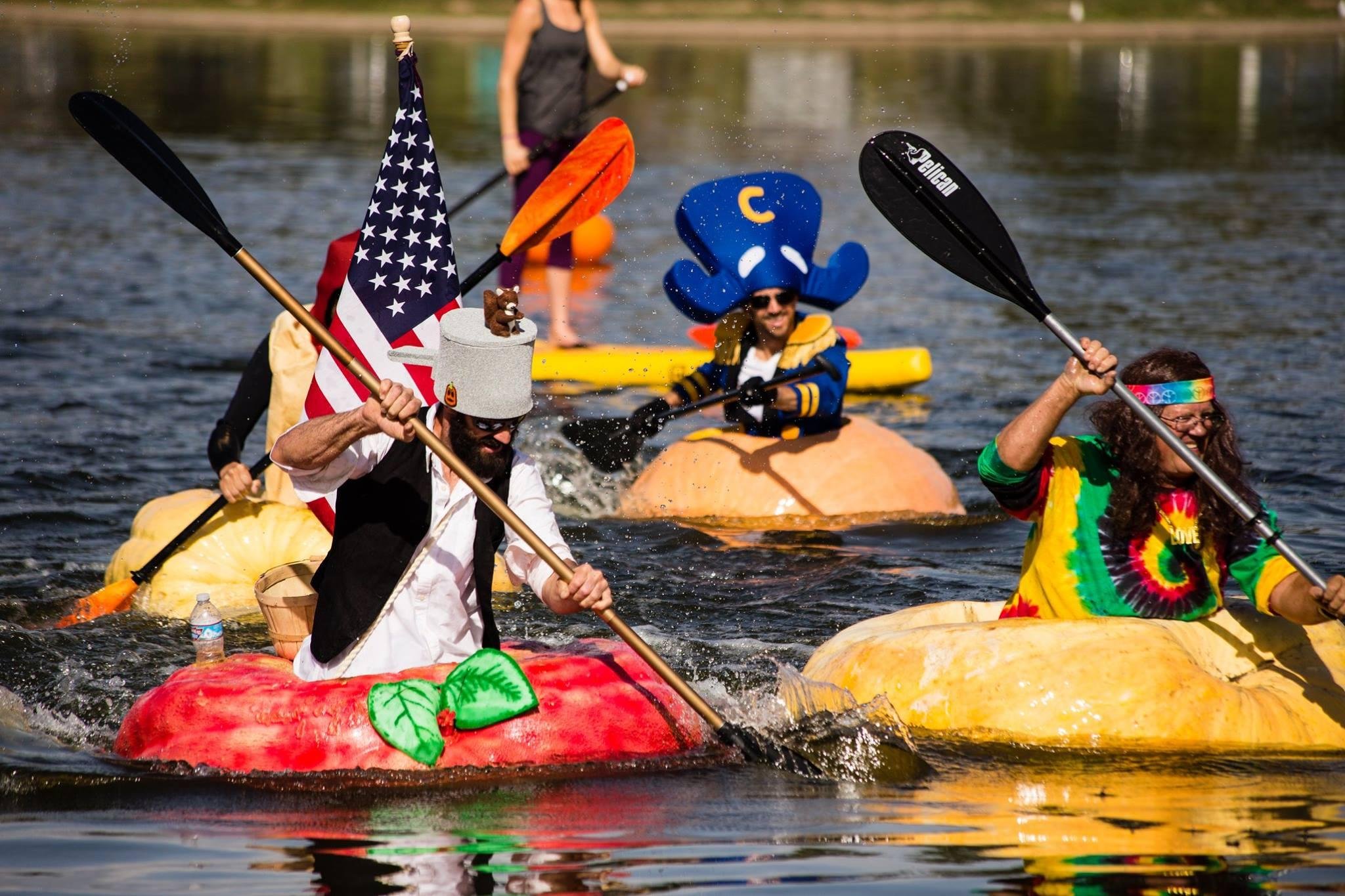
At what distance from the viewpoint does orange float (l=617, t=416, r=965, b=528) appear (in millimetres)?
7934

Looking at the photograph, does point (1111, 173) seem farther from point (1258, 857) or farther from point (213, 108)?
point (1258, 857)

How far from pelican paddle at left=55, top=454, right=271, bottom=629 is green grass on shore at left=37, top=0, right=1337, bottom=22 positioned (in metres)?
30.0

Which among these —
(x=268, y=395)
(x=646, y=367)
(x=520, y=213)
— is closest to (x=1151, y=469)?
(x=520, y=213)

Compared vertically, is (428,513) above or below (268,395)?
below

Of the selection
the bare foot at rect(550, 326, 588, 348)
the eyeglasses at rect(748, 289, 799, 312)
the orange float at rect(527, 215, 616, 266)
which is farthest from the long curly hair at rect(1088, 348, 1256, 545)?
the orange float at rect(527, 215, 616, 266)

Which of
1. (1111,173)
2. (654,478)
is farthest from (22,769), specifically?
(1111,173)

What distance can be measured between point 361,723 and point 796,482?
3.49 meters

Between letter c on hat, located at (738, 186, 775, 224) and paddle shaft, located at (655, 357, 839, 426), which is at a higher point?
letter c on hat, located at (738, 186, 775, 224)

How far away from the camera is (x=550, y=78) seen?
11.4 metres

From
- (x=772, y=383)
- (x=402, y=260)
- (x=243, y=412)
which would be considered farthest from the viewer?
(x=772, y=383)

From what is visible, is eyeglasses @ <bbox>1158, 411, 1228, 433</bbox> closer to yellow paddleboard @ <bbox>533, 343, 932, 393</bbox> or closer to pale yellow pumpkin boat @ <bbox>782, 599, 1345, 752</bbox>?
pale yellow pumpkin boat @ <bbox>782, 599, 1345, 752</bbox>

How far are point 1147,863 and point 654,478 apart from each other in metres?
4.29

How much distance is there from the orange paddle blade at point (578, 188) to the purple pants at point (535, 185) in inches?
175

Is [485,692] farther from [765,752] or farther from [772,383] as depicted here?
[772,383]
